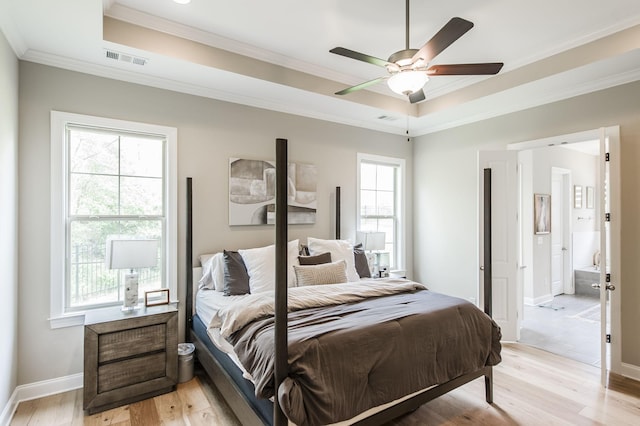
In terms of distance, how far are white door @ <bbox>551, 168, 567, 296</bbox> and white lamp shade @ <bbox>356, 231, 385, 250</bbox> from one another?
372 centimetres

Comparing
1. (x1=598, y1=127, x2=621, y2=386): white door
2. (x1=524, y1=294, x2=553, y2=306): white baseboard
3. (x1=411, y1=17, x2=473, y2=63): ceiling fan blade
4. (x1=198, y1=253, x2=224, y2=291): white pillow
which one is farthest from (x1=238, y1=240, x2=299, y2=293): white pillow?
(x1=524, y1=294, x2=553, y2=306): white baseboard

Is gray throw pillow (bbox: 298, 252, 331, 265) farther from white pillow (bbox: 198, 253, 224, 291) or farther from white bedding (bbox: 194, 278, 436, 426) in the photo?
white pillow (bbox: 198, 253, 224, 291)

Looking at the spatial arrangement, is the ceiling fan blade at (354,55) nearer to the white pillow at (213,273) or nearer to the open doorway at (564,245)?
the white pillow at (213,273)

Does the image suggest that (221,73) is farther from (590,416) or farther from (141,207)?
(590,416)

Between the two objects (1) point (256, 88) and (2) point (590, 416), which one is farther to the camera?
(1) point (256, 88)

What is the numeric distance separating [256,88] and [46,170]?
204 cm

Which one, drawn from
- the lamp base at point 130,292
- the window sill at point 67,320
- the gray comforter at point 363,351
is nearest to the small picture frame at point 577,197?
the gray comforter at point 363,351

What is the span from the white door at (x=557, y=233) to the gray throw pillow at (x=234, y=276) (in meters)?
5.66

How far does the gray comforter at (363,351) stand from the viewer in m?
1.76

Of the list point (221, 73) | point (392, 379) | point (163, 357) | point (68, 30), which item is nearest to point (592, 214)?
point (392, 379)

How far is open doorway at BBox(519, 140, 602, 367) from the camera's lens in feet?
16.9

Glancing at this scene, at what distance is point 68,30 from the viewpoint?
8.06 ft

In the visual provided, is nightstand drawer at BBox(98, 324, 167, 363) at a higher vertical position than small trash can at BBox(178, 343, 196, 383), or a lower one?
higher

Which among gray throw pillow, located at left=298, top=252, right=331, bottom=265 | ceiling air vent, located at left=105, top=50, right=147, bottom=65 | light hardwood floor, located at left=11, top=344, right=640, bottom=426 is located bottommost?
light hardwood floor, located at left=11, top=344, right=640, bottom=426
